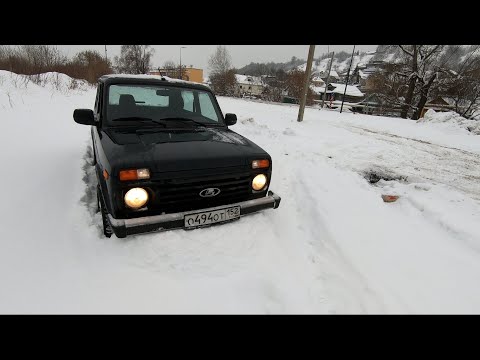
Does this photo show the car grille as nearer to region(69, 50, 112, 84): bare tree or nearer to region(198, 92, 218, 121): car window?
region(198, 92, 218, 121): car window

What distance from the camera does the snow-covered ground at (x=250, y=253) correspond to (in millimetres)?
2275

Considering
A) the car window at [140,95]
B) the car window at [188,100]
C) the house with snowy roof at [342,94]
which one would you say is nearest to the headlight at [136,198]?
the car window at [140,95]

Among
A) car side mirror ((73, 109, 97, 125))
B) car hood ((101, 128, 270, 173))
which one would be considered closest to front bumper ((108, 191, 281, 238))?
car hood ((101, 128, 270, 173))

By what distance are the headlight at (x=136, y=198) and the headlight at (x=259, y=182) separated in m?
1.17

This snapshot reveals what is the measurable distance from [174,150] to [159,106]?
1.27 m

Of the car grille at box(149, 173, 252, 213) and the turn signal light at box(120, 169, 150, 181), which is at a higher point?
the turn signal light at box(120, 169, 150, 181)

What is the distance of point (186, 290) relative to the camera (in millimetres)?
2355

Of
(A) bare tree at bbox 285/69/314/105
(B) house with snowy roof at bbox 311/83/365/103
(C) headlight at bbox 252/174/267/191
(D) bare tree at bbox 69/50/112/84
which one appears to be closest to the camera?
(C) headlight at bbox 252/174/267/191

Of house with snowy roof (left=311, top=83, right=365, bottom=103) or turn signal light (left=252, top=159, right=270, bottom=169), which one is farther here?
house with snowy roof (left=311, top=83, right=365, bottom=103)

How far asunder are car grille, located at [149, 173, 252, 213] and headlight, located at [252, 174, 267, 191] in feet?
0.39

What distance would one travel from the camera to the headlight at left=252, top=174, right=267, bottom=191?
2991mm

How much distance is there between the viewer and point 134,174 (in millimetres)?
2275
